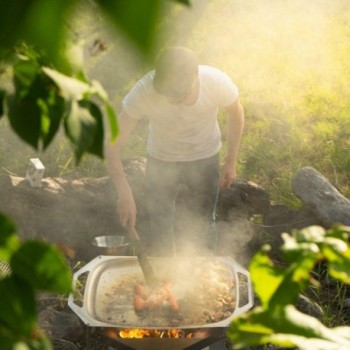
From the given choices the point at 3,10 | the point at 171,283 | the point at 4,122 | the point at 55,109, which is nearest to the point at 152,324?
the point at 171,283

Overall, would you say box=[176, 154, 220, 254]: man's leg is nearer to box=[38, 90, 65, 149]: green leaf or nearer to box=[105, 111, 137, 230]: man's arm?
box=[105, 111, 137, 230]: man's arm

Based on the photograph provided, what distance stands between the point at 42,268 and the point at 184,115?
169 inches

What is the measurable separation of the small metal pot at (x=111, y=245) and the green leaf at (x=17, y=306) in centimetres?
476

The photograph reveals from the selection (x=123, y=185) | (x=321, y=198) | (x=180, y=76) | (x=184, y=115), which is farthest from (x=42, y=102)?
(x=321, y=198)

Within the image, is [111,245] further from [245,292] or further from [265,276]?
[265,276]

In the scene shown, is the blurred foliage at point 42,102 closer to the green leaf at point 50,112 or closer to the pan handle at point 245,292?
the green leaf at point 50,112

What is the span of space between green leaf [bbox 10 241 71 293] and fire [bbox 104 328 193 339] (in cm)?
330

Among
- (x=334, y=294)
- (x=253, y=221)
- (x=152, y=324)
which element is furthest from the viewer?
(x=253, y=221)

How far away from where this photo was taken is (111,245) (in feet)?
18.4

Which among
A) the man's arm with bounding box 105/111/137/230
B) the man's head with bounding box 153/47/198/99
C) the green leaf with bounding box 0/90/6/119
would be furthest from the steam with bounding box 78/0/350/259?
the green leaf with bounding box 0/90/6/119

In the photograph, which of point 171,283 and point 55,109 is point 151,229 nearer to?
point 171,283

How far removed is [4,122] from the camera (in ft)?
25.1

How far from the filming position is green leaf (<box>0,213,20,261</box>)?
72 cm

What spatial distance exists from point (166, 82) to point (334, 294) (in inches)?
91.5
